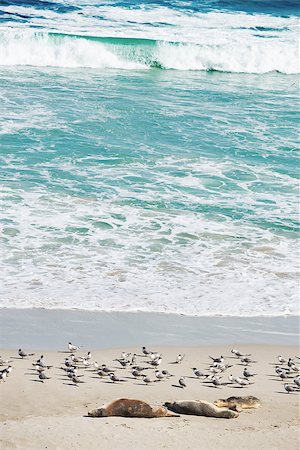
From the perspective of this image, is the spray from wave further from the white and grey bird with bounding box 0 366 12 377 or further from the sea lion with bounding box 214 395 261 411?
the sea lion with bounding box 214 395 261 411

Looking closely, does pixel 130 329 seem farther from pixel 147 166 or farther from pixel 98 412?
pixel 147 166

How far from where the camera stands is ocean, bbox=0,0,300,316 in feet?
36.5

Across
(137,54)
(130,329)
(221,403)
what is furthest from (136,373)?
(137,54)

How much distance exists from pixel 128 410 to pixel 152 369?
142 cm

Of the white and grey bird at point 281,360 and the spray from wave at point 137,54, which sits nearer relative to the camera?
the white and grey bird at point 281,360

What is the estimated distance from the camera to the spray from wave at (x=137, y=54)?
2850cm

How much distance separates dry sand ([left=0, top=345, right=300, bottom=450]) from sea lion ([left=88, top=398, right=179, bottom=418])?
0.22ft

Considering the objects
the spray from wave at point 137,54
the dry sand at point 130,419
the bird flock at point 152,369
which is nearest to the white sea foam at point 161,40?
the spray from wave at point 137,54

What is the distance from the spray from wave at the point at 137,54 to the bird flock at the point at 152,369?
20225 millimetres

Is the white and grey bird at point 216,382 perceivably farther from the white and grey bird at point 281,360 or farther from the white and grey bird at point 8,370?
the white and grey bird at point 8,370

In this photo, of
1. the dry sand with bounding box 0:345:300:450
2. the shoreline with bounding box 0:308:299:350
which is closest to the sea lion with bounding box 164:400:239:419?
the dry sand with bounding box 0:345:300:450

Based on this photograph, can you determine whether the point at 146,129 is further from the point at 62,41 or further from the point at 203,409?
the point at 203,409

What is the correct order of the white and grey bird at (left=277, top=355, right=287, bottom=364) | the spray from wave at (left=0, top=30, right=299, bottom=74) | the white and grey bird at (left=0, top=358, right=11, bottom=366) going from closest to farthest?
the white and grey bird at (left=0, top=358, right=11, bottom=366), the white and grey bird at (left=277, top=355, right=287, bottom=364), the spray from wave at (left=0, top=30, right=299, bottom=74)

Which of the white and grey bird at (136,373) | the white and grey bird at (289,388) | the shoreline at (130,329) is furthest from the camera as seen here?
the shoreline at (130,329)
